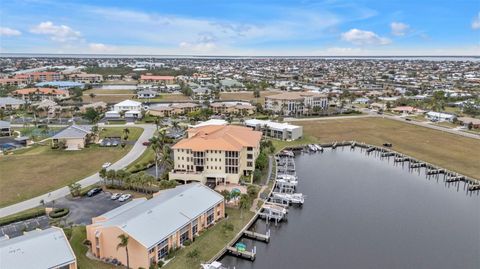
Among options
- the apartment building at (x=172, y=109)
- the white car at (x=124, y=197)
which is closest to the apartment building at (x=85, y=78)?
the apartment building at (x=172, y=109)

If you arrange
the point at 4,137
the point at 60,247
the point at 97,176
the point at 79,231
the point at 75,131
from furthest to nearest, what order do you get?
the point at 4,137
the point at 75,131
the point at 97,176
the point at 79,231
the point at 60,247

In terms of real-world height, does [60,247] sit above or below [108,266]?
above

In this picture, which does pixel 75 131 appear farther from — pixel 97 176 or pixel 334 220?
pixel 334 220

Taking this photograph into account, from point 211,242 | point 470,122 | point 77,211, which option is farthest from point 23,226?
point 470,122

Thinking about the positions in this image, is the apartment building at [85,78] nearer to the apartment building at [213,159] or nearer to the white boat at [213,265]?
the apartment building at [213,159]

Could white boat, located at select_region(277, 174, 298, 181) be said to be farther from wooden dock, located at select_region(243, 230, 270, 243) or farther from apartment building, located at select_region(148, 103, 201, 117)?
apartment building, located at select_region(148, 103, 201, 117)

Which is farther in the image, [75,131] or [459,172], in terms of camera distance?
[75,131]

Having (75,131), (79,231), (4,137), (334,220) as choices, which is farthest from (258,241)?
(4,137)

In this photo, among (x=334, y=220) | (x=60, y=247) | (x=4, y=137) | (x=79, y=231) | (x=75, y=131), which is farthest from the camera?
(x=4, y=137)
